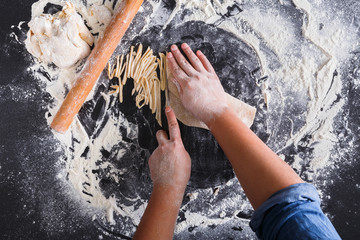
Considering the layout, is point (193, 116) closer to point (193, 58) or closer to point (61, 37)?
point (193, 58)

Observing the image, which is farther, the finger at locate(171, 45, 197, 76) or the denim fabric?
the finger at locate(171, 45, 197, 76)

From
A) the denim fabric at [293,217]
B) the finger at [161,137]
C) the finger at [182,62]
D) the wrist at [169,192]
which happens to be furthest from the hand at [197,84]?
the denim fabric at [293,217]

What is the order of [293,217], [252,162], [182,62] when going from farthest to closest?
1. [182,62]
2. [252,162]
3. [293,217]

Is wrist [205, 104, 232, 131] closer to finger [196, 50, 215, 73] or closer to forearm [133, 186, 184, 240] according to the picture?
finger [196, 50, 215, 73]

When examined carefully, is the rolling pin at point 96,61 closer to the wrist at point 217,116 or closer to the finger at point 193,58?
the finger at point 193,58

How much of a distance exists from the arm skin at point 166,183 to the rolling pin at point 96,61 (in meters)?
0.32

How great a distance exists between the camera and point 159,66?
1.12 m

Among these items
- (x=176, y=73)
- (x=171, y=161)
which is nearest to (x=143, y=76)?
(x=176, y=73)

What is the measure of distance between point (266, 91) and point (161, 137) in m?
0.45

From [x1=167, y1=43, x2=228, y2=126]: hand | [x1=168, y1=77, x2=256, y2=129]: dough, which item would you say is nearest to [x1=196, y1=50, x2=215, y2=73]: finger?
[x1=167, y1=43, x2=228, y2=126]: hand

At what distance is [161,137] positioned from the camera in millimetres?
1090

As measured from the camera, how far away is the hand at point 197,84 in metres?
1.03

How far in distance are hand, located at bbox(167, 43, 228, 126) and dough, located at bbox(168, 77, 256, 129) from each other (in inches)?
1.3

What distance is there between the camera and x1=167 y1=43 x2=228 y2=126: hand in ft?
3.38
